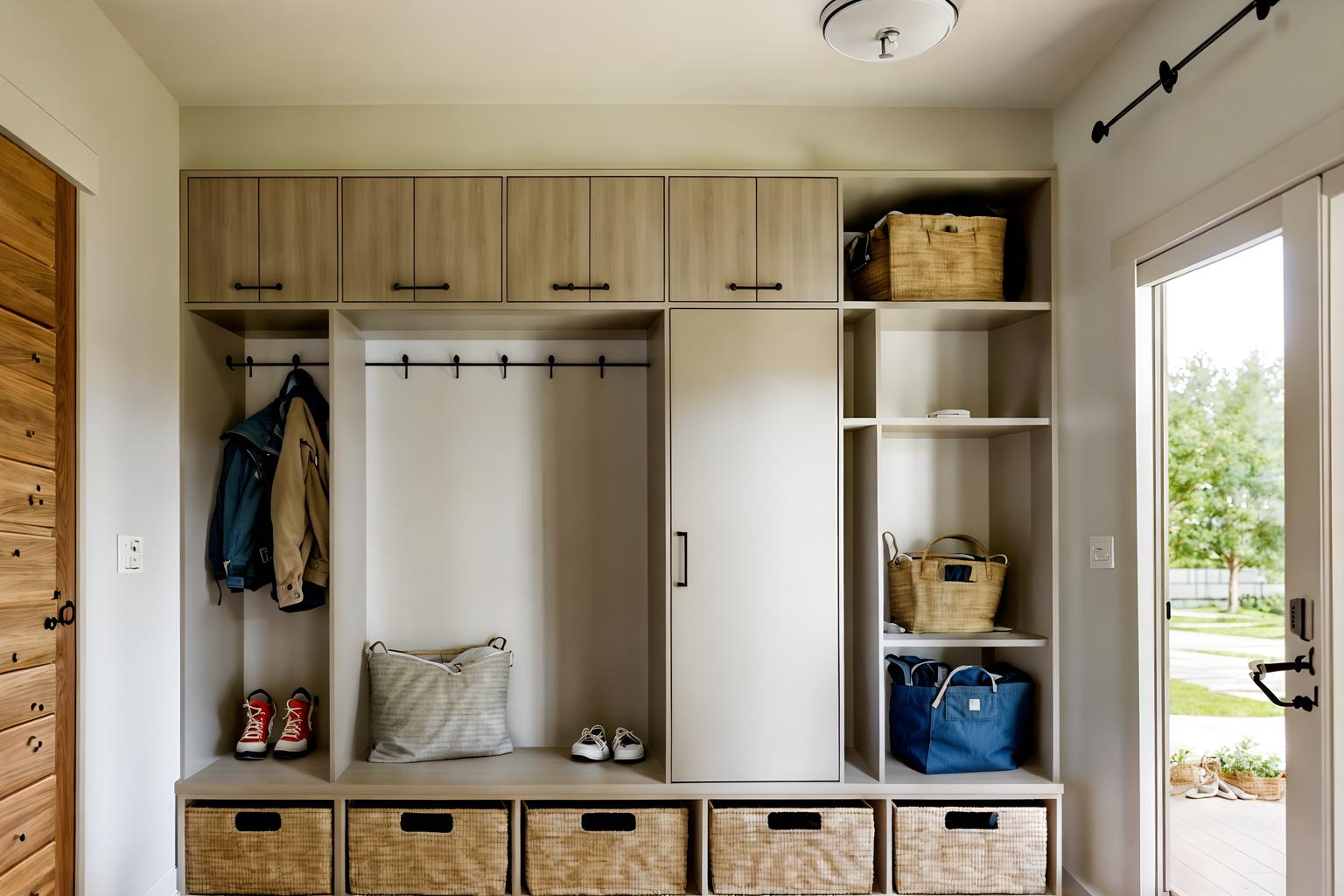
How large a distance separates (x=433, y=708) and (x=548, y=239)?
1.62 metres

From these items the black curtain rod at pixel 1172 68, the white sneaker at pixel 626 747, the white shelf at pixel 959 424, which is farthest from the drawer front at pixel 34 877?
the black curtain rod at pixel 1172 68

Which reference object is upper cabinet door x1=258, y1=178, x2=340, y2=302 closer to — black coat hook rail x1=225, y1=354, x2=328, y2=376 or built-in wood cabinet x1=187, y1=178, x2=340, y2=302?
built-in wood cabinet x1=187, y1=178, x2=340, y2=302

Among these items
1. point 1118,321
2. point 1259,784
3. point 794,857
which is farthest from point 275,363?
point 1259,784

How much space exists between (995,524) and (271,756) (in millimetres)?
2685

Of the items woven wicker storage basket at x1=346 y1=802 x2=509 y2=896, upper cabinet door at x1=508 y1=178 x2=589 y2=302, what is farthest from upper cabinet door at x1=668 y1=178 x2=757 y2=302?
woven wicker storage basket at x1=346 y1=802 x2=509 y2=896

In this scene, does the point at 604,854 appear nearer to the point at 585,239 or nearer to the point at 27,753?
the point at 27,753

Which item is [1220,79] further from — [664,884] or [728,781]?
[664,884]

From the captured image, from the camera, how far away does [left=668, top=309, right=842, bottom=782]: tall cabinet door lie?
3.10m

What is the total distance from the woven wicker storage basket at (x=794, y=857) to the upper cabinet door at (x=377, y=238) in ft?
6.59

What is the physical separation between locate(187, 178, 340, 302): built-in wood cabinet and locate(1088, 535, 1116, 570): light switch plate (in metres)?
2.51

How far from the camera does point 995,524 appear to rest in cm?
354

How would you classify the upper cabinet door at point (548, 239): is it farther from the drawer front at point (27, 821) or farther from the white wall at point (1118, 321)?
the drawer front at point (27, 821)

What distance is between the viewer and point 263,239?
10.3ft

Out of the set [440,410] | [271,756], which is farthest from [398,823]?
[440,410]
